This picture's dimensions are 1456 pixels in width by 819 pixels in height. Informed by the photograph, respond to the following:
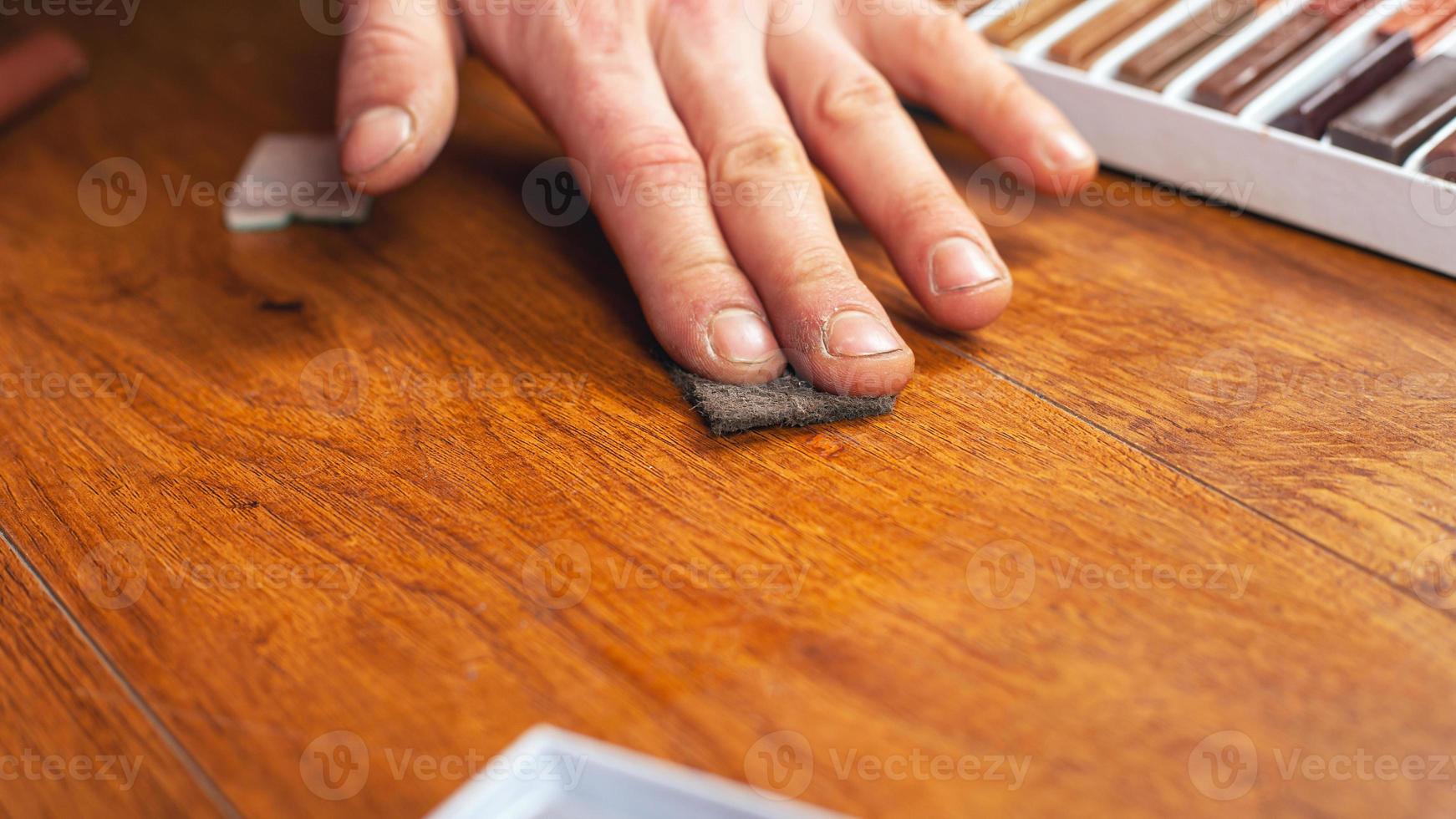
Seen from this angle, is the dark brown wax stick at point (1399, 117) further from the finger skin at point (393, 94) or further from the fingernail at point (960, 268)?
the finger skin at point (393, 94)

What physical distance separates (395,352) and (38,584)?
191 millimetres

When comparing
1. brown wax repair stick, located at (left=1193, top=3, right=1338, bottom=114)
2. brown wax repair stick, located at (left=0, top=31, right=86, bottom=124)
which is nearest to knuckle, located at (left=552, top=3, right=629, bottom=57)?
brown wax repair stick, located at (left=1193, top=3, right=1338, bottom=114)

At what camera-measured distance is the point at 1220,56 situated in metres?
0.70

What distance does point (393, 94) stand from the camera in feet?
2.09

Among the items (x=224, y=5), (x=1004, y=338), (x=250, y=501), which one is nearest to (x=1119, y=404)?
(x=1004, y=338)

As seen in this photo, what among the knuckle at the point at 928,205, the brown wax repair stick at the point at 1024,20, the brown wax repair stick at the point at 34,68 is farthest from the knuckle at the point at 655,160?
the brown wax repair stick at the point at 34,68

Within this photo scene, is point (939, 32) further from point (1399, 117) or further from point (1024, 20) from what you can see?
point (1399, 117)

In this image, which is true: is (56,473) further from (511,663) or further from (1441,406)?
(1441,406)

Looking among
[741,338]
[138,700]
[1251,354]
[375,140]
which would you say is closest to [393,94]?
[375,140]

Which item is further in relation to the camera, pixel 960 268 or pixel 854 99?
pixel 854 99

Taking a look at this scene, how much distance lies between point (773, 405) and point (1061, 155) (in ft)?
0.85

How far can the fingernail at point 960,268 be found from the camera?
1.85ft

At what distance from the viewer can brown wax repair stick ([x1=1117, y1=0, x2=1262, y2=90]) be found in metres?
0.70

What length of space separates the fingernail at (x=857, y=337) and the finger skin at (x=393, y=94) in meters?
0.26
